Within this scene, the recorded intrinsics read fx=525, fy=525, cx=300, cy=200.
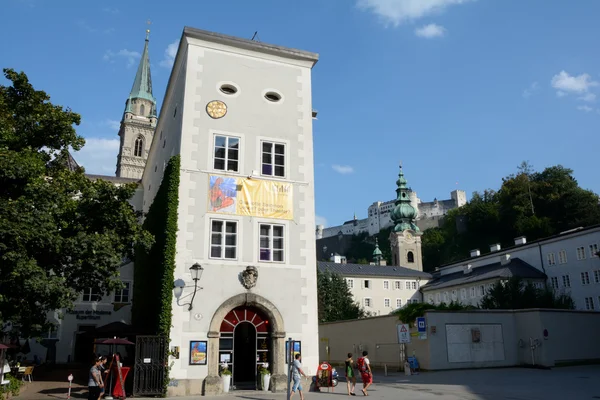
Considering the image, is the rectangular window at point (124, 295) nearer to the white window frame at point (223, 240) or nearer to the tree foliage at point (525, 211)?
the white window frame at point (223, 240)

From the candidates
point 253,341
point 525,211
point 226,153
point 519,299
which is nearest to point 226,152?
point 226,153

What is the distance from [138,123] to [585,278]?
83990 millimetres

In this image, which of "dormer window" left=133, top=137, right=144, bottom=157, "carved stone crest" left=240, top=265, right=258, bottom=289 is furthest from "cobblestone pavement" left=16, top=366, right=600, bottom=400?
"dormer window" left=133, top=137, right=144, bottom=157

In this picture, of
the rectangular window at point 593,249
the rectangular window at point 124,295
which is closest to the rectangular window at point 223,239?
the rectangular window at point 124,295

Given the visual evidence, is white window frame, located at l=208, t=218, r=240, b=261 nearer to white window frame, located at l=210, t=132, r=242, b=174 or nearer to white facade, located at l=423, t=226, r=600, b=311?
white window frame, located at l=210, t=132, r=242, b=174

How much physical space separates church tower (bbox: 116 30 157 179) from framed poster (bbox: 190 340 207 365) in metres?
90.2

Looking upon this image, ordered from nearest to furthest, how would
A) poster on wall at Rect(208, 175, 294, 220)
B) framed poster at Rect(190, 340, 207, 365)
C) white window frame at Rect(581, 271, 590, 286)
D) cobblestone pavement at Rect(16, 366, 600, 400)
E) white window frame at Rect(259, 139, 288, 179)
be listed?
cobblestone pavement at Rect(16, 366, 600, 400) < framed poster at Rect(190, 340, 207, 365) < poster on wall at Rect(208, 175, 294, 220) < white window frame at Rect(259, 139, 288, 179) < white window frame at Rect(581, 271, 590, 286)

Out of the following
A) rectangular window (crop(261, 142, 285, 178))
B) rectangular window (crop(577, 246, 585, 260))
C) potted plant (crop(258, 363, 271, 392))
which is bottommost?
potted plant (crop(258, 363, 271, 392))

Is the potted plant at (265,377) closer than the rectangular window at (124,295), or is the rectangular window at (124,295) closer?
the potted plant at (265,377)

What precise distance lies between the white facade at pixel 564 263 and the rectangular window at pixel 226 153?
44380 millimetres

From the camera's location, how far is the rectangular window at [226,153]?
21.3 metres

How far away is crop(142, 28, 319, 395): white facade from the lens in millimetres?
19406

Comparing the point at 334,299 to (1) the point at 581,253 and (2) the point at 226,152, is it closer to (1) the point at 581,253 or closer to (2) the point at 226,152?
(1) the point at 581,253

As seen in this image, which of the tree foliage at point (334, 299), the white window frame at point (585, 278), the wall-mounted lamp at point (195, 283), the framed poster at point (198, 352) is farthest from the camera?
the tree foliage at point (334, 299)
